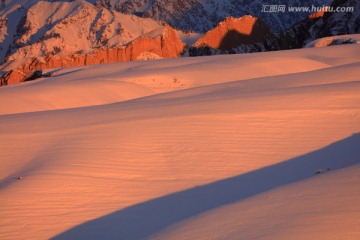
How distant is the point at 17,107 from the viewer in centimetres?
1959

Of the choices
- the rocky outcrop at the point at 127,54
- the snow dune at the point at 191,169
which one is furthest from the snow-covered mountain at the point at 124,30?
the snow dune at the point at 191,169

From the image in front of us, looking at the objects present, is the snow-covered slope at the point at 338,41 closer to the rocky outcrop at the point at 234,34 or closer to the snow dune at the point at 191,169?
the rocky outcrop at the point at 234,34

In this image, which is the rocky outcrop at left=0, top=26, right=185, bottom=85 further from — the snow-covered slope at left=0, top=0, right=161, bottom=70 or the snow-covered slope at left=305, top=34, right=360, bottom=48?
the snow-covered slope at left=305, top=34, right=360, bottom=48

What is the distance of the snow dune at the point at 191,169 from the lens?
5762mm

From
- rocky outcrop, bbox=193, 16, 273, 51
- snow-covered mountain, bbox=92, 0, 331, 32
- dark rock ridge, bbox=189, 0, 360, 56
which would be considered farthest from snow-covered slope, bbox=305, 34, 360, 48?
snow-covered mountain, bbox=92, 0, 331, 32

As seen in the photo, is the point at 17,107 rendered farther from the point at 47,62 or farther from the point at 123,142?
the point at 47,62

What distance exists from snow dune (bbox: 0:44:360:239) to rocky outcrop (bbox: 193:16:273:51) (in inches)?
2323

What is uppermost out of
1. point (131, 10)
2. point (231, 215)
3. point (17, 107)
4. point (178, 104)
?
point (231, 215)

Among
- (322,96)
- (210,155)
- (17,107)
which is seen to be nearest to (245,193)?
(210,155)

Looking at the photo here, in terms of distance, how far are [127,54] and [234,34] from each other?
1546 centimetres

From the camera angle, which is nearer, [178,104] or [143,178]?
[143,178]

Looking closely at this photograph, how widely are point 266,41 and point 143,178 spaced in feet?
203

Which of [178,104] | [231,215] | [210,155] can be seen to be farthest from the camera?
[178,104]

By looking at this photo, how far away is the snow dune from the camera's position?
18.9 feet
